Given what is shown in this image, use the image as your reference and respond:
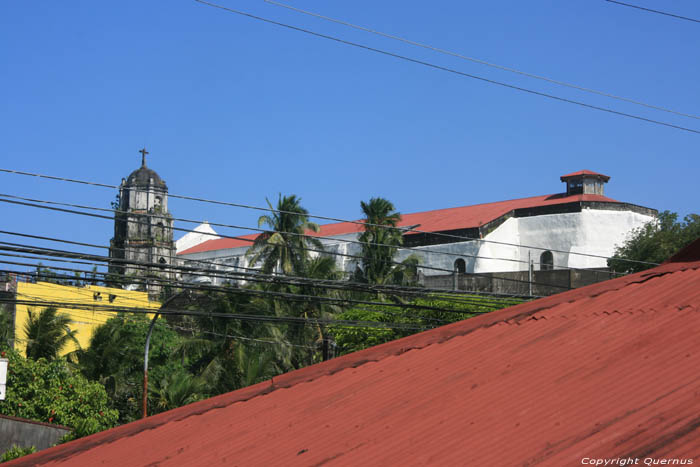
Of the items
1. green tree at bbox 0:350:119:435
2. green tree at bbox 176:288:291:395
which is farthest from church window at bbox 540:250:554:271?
green tree at bbox 0:350:119:435

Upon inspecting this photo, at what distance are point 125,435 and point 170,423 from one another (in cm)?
51

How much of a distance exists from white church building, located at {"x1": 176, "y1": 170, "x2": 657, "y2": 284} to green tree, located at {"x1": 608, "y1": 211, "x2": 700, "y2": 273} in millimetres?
1928

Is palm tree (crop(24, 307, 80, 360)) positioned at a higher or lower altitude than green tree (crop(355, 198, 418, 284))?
lower

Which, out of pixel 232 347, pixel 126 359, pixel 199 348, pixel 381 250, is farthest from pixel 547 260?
pixel 126 359

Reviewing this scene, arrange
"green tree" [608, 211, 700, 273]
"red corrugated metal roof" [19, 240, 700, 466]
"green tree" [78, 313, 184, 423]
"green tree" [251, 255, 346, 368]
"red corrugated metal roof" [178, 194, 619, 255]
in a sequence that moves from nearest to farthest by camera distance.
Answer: "red corrugated metal roof" [19, 240, 700, 466], "green tree" [78, 313, 184, 423], "green tree" [251, 255, 346, 368], "green tree" [608, 211, 700, 273], "red corrugated metal roof" [178, 194, 619, 255]

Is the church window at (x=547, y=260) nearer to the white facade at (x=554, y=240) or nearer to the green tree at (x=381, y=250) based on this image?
the white facade at (x=554, y=240)

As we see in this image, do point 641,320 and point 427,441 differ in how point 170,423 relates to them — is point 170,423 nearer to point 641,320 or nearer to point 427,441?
point 427,441

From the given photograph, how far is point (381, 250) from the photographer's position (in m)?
53.7

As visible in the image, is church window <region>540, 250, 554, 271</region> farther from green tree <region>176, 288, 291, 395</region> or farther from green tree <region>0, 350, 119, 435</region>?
green tree <region>0, 350, 119, 435</region>

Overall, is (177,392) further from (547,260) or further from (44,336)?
(547,260)

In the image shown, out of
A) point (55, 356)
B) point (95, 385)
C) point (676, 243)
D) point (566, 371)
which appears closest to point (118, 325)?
point (55, 356)

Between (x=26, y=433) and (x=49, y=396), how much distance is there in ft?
19.5

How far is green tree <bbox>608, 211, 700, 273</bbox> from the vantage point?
53.9 meters

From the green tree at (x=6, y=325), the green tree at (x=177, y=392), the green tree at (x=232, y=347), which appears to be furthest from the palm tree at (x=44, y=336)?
the green tree at (x=232, y=347)
